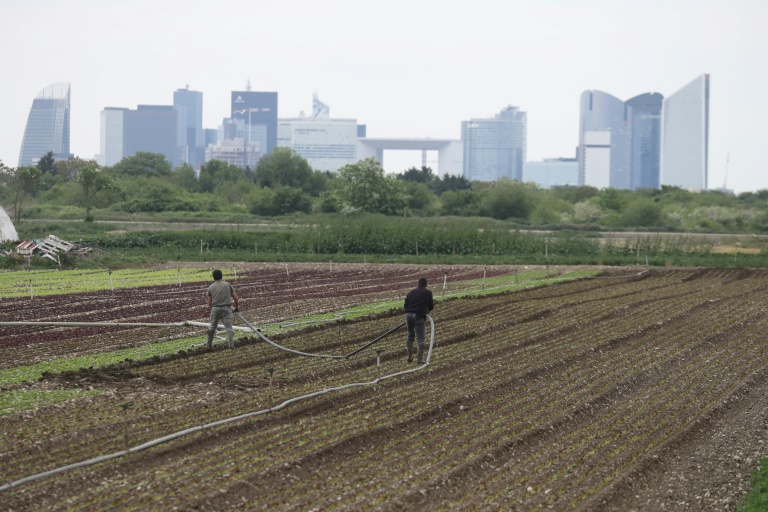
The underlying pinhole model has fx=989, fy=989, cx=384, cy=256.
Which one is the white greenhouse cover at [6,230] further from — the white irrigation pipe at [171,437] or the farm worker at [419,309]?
the white irrigation pipe at [171,437]

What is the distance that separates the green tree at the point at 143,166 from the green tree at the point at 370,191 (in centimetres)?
4405

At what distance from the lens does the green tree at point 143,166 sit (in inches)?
4942

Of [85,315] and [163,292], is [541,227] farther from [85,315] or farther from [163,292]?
[85,315]

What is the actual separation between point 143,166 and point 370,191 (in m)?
52.9

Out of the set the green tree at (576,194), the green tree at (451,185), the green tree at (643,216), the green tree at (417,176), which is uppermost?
the green tree at (417,176)

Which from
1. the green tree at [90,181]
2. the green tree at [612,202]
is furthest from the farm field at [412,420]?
the green tree at [612,202]

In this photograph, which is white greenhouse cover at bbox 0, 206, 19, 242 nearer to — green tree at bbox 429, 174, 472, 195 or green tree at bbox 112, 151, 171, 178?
green tree at bbox 112, 151, 171, 178

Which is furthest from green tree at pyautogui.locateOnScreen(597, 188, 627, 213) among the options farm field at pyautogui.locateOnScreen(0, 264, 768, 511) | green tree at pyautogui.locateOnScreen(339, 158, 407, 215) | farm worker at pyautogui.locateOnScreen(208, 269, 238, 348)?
farm worker at pyautogui.locateOnScreen(208, 269, 238, 348)

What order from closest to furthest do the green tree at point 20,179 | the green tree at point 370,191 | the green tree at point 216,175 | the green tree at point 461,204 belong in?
the green tree at point 20,179 → the green tree at point 370,191 → the green tree at point 461,204 → the green tree at point 216,175

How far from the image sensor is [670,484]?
12.9m

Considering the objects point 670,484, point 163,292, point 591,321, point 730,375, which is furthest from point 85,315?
point 670,484

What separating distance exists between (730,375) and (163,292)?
21.8m

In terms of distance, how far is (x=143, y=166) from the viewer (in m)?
129

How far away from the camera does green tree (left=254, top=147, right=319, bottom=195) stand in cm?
12138
